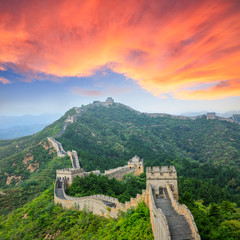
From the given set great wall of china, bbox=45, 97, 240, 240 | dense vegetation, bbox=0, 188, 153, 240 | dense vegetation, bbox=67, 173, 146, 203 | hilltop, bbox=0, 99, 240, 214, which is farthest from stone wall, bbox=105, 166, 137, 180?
dense vegetation, bbox=0, 188, 153, 240

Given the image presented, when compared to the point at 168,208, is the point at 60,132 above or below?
above

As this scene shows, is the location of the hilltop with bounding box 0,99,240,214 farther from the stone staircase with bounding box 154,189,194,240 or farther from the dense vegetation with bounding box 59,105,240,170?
the stone staircase with bounding box 154,189,194,240

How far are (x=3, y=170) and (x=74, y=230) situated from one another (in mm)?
37103

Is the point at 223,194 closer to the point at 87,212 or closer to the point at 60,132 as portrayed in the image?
the point at 87,212

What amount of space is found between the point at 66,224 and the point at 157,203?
12.7 metres

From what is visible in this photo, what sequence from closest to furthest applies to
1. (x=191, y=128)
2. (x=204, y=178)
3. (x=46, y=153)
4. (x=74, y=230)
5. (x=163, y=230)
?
(x=163, y=230)
(x=74, y=230)
(x=204, y=178)
(x=46, y=153)
(x=191, y=128)

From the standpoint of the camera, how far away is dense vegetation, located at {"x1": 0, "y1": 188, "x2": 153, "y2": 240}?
15641 millimetres

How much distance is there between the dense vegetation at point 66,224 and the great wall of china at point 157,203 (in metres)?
0.70

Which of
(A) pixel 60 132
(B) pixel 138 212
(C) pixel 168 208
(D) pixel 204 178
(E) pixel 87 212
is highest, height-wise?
(A) pixel 60 132

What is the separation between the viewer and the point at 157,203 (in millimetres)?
14805

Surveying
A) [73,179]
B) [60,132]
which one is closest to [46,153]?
[60,132]

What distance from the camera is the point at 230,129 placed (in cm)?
9638

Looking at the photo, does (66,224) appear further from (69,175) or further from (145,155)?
(145,155)

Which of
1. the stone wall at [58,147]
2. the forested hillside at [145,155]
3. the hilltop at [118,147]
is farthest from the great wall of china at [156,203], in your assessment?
the stone wall at [58,147]
